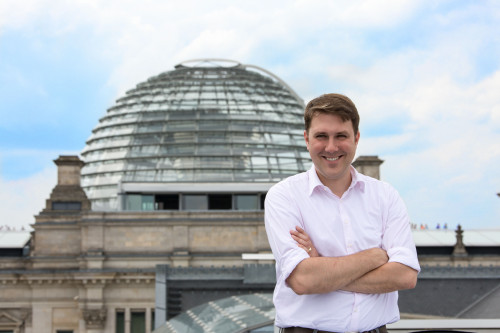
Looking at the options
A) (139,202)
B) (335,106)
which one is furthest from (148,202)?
(335,106)

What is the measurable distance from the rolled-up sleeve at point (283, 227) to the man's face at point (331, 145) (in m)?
0.29

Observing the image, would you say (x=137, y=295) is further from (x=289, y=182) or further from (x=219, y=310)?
(x=289, y=182)

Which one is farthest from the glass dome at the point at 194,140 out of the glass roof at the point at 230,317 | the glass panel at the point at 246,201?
the glass roof at the point at 230,317

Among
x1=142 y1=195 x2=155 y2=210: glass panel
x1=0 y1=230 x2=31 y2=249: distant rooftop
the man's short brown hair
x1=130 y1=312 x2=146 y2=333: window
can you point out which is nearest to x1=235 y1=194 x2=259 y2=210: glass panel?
x1=142 y1=195 x2=155 y2=210: glass panel

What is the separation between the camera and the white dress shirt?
14.3 ft

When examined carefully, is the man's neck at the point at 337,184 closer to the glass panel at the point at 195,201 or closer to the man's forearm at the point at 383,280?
the man's forearm at the point at 383,280

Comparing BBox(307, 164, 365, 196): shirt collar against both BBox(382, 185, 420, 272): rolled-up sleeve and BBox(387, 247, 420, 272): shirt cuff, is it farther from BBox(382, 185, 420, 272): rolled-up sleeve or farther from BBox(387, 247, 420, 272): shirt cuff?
BBox(387, 247, 420, 272): shirt cuff

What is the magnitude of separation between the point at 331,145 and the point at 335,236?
0.57m

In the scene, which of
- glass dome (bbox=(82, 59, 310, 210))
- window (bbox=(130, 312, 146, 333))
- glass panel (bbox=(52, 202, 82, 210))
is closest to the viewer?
window (bbox=(130, 312, 146, 333))

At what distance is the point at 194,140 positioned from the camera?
5119cm

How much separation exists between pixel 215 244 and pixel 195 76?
26.4 metres

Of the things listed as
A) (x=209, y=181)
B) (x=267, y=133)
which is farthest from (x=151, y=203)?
(x=267, y=133)

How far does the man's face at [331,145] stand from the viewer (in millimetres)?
4441

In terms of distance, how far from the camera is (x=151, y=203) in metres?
44.3
